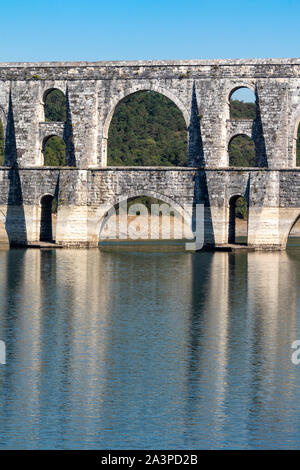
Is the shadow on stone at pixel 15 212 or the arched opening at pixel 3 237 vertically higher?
the shadow on stone at pixel 15 212

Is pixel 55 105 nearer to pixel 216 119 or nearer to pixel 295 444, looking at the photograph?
pixel 216 119

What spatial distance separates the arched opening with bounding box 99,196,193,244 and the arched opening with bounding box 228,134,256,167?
29.9 feet

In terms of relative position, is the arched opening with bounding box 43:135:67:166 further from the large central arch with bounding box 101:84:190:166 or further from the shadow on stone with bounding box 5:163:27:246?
the large central arch with bounding box 101:84:190:166

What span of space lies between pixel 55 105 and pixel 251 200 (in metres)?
37.4

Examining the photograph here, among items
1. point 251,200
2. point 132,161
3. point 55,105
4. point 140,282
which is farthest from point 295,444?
point 55,105

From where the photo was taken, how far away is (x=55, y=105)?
79.7 meters

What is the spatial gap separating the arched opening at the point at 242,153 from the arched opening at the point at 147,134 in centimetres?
406

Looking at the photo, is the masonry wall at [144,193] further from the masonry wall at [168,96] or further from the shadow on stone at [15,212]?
the masonry wall at [168,96]

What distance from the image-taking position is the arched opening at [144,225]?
62.8m

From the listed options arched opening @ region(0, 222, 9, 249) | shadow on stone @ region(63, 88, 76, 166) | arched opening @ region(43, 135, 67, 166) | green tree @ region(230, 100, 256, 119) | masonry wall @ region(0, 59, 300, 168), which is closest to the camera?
masonry wall @ region(0, 59, 300, 168)

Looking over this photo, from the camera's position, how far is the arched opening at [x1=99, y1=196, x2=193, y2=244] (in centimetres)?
6278

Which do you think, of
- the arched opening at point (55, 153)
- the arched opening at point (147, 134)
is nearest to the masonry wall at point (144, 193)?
the arched opening at point (55, 153)

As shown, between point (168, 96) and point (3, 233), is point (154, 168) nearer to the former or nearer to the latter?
point (168, 96)

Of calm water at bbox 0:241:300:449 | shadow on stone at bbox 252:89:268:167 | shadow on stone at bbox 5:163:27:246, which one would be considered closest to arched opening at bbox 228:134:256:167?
shadow on stone at bbox 252:89:268:167
